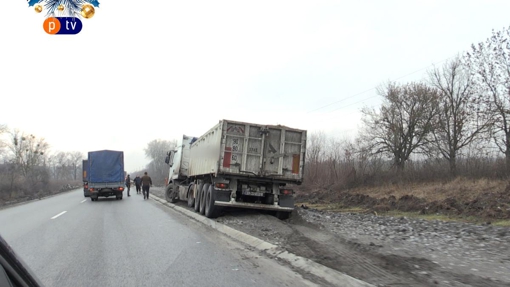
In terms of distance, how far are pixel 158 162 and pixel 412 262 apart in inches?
3436

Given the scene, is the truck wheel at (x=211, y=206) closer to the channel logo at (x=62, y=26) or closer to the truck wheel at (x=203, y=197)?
the truck wheel at (x=203, y=197)

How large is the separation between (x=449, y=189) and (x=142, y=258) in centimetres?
1537

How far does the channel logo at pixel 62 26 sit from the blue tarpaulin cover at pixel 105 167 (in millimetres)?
22577

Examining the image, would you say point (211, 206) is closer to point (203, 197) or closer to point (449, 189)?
point (203, 197)

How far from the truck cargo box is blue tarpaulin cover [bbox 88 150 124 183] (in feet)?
50.4

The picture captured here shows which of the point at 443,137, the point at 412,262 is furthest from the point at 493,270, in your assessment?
the point at 443,137

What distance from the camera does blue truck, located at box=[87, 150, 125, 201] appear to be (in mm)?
24828

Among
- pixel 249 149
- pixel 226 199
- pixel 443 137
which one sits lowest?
A: pixel 226 199

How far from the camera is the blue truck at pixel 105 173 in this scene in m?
24.8

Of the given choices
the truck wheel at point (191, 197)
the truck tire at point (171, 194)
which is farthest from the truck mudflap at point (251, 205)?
the truck tire at point (171, 194)

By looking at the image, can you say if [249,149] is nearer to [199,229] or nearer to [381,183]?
[199,229]

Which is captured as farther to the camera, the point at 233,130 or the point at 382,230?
the point at 233,130

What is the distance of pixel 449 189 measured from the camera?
17.6 metres

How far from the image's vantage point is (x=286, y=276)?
5930 mm
